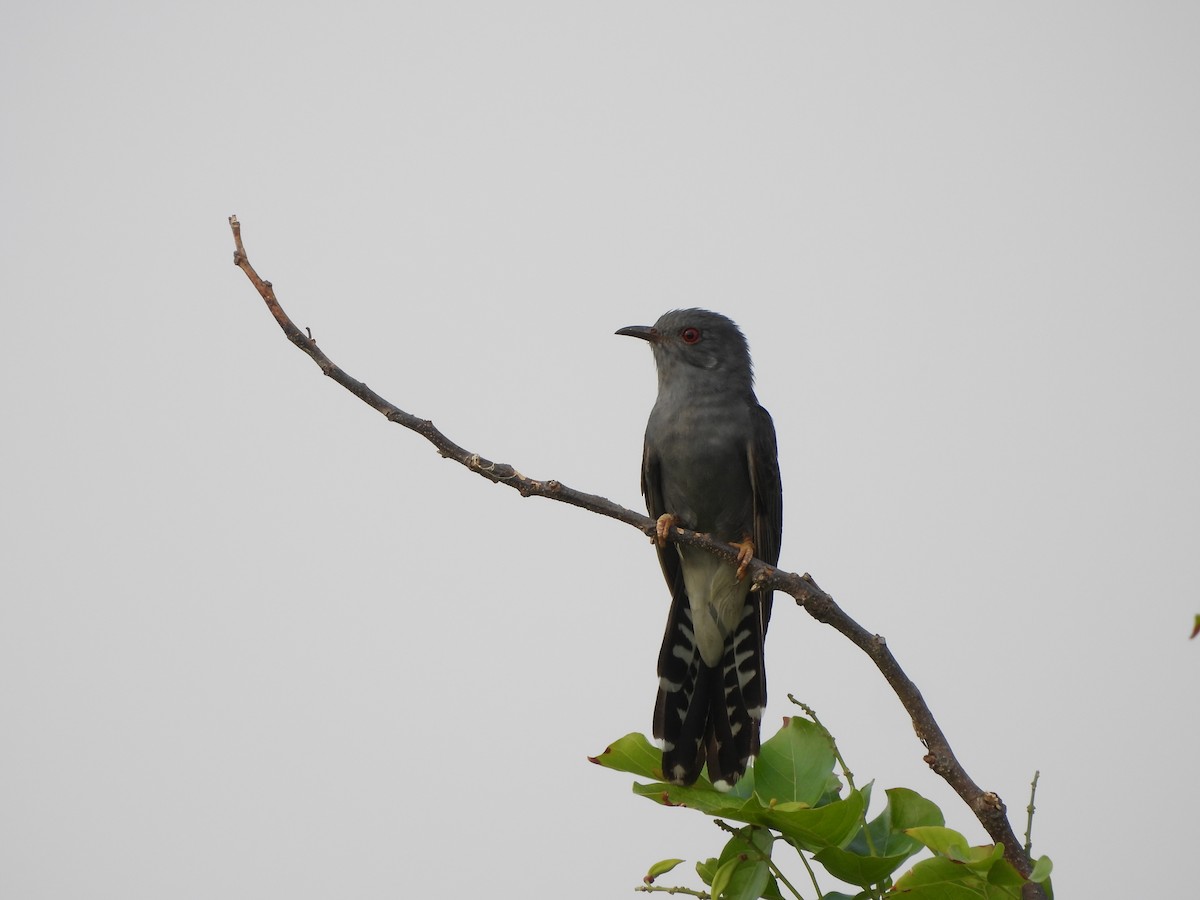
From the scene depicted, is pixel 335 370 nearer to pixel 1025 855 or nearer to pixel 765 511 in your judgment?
pixel 1025 855

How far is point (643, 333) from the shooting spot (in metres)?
5.88

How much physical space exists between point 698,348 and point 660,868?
11.1ft

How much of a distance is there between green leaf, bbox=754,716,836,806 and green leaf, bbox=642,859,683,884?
297 millimetres

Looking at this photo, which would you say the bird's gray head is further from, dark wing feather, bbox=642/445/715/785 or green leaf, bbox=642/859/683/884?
green leaf, bbox=642/859/683/884

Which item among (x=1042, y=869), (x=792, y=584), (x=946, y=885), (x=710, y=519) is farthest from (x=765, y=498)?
(x=1042, y=869)

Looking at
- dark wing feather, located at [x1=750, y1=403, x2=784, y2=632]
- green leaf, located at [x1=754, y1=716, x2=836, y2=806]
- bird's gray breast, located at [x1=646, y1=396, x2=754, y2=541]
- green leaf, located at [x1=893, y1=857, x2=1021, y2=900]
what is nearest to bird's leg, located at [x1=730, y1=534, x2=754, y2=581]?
dark wing feather, located at [x1=750, y1=403, x2=784, y2=632]

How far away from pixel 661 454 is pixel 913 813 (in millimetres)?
2956

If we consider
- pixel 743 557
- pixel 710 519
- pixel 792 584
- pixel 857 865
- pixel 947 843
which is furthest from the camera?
pixel 710 519

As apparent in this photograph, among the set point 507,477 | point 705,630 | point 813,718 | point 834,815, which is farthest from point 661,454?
point 834,815

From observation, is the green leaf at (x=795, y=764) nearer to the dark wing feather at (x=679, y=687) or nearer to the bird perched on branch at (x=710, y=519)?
the dark wing feather at (x=679, y=687)

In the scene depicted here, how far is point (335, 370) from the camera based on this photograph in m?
3.05

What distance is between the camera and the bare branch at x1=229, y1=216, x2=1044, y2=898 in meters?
2.61

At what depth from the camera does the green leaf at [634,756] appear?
9.48 feet

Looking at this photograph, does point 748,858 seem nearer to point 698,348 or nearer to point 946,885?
point 946,885
